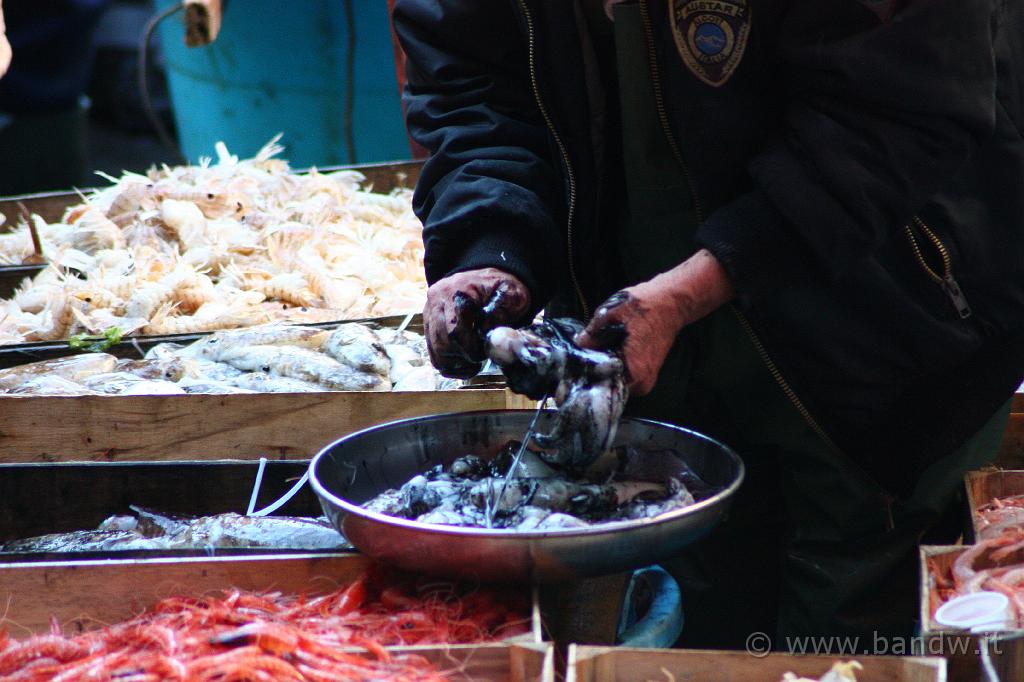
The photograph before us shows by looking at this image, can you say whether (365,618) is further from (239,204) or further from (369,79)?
(369,79)

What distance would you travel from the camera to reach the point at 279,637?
5.94ft

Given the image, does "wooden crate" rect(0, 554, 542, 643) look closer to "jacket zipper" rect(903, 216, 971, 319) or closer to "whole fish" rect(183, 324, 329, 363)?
"jacket zipper" rect(903, 216, 971, 319)

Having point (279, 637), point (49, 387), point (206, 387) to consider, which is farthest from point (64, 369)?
point (279, 637)

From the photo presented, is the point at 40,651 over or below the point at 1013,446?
over

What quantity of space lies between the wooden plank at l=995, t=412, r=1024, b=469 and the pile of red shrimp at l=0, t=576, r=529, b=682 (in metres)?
1.76

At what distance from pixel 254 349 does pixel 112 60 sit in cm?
1049

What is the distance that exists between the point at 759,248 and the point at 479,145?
2.79 ft

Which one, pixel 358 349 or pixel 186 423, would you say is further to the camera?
pixel 358 349

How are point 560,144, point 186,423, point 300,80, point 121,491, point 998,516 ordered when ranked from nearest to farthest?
point 998,516 → point 560,144 → point 121,491 → point 186,423 → point 300,80

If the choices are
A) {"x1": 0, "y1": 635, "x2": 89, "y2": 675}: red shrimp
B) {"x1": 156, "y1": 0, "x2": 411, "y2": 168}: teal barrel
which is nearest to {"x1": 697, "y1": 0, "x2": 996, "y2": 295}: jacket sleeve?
{"x1": 0, "y1": 635, "x2": 89, "y2": 675}: red shrimp

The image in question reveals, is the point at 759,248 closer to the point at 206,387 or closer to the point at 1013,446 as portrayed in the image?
the point at 1013,446

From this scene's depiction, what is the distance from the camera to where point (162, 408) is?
3279 mm

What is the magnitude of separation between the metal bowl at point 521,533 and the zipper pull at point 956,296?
65 centimetres

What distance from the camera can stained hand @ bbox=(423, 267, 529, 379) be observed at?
2354mm
